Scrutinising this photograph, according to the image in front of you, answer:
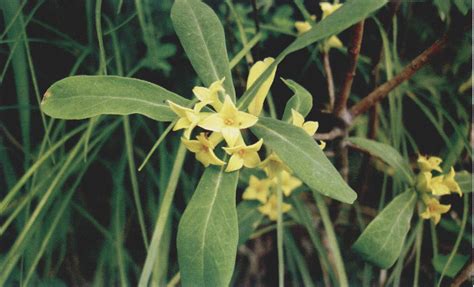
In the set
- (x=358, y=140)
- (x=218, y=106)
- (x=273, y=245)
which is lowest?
(x=273, y=245)

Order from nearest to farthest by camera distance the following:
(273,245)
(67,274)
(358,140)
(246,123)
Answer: (246,123) → (358,140) → (67,274) → (273,245)

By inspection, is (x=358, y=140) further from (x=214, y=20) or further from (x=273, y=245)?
(x=273, y=245)

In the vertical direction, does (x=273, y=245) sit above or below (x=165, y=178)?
below

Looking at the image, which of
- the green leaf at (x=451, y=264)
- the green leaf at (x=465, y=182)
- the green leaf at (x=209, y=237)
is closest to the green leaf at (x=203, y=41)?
the green leaf at (x=209, y=237)

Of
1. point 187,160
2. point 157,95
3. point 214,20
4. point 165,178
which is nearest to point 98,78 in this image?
point 157,95

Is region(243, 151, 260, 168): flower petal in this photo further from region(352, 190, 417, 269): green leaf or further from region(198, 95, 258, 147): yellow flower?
region(352, 190, 417, 269): green leaf

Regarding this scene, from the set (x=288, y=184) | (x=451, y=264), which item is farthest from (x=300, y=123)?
(x=451, y=264)
